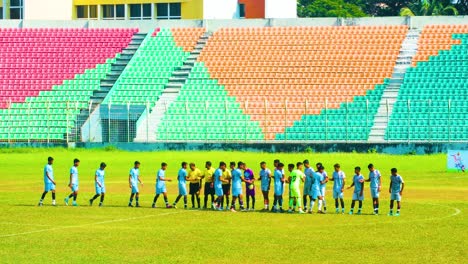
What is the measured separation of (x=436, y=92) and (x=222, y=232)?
131ft

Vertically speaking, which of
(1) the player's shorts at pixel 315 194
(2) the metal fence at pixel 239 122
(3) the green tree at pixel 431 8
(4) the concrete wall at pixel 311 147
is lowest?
(1) the player's shorts at pixel 315 194

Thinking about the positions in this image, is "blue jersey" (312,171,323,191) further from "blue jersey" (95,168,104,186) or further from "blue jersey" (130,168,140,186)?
"blue jersey" (95,168,104,186)

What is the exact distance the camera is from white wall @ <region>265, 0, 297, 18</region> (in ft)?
299

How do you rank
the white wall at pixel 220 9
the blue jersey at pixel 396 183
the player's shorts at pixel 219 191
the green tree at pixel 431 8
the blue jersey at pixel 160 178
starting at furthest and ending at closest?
the green tree at pixel 431 8, the white wall at pixel 220 9, the player's shorts at pixel 219 191, the blue jersey at pixel 160 178, the blue jersey at pixel 396 183

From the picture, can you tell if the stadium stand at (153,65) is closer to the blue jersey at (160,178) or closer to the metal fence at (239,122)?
the metal fence at (239,122)

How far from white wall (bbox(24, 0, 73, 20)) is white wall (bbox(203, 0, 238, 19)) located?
11.2m

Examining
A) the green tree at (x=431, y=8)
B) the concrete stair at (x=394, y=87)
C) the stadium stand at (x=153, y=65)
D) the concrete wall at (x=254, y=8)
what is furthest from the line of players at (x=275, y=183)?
the green tree at (x=431, y=8)

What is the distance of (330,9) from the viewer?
121 meters

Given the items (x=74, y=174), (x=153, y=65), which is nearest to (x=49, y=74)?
(x=153, y=65)

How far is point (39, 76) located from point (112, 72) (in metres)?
5.04

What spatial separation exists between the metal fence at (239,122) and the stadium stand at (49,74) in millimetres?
116

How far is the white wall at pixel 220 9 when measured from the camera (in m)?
87.0

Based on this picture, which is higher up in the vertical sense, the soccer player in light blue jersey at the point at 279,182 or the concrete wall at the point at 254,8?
the concrete wall at the point at 254,8

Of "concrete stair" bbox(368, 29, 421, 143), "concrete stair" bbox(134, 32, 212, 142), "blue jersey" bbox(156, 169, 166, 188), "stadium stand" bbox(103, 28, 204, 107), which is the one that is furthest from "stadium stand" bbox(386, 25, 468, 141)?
"blue jersey" bbox(156, 169, 166, 188)
